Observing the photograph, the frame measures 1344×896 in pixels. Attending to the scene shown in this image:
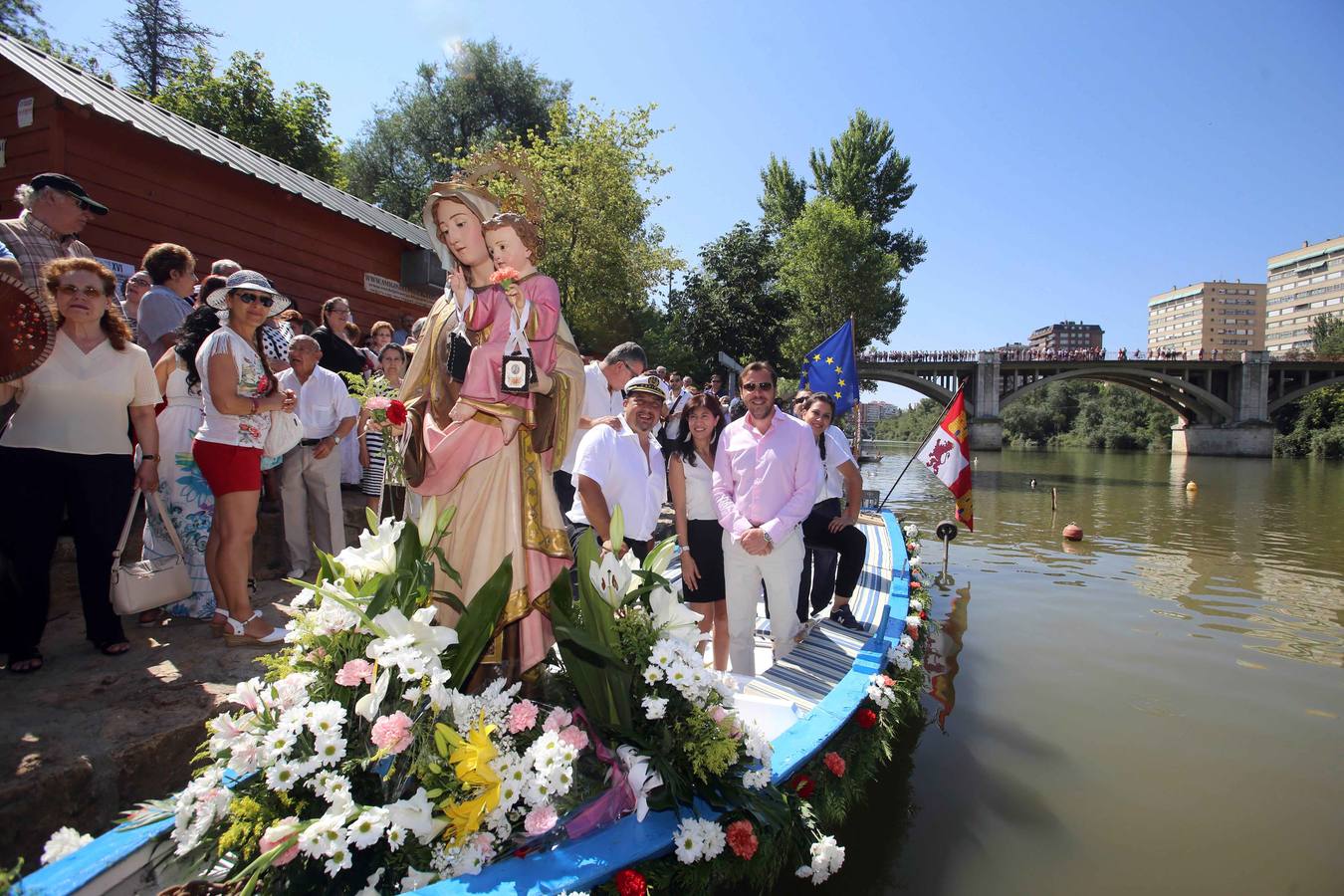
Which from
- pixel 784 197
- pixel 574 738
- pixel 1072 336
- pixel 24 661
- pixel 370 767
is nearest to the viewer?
pixel 370 767

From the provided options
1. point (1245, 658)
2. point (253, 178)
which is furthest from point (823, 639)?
point (253, 178)

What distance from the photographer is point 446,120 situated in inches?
1431

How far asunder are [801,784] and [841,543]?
3022 millimetres

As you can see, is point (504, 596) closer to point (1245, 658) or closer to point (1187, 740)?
point (1187, 740)

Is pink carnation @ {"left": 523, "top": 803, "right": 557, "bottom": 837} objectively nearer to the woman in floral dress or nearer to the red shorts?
the red shorts

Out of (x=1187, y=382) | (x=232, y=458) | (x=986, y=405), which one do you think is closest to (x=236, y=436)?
(x=232, y=458)

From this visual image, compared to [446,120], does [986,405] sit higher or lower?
lower

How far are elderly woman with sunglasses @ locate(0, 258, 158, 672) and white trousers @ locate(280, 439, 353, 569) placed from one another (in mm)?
1707

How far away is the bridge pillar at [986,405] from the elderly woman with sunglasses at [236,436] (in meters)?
53.2

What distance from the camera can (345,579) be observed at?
2125 millimetres

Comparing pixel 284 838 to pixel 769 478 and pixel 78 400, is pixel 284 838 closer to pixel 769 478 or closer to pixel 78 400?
pixel 78 400

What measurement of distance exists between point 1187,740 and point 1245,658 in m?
2.75

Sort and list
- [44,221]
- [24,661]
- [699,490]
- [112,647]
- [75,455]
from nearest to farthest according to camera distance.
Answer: [24,661] < [75,455] < [112,647] < [44,221] < [699,490]

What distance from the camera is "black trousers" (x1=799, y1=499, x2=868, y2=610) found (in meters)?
5.43
